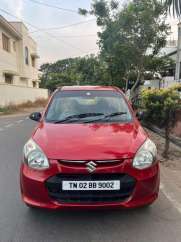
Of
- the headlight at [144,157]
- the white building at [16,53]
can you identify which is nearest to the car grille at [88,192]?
the headlight at [144,157]

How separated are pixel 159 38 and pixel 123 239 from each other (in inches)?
568

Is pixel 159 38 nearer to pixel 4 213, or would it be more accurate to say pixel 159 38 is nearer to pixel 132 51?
pixel 132 51

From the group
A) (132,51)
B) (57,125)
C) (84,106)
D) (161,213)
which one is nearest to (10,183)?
(57,125)

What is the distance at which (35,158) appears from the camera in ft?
10.7

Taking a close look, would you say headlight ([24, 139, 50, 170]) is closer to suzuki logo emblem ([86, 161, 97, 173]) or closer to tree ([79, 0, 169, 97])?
suzuki logo emblem ([86, 161, 97, 173])

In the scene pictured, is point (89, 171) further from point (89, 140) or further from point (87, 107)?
point (87, 107)

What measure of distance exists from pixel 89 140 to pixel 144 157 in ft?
2.29

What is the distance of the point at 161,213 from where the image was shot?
362 centimetres

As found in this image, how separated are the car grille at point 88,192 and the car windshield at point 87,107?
1.30 meters

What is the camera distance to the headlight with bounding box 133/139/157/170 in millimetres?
3178

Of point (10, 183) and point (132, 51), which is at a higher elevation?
point (132, 51)

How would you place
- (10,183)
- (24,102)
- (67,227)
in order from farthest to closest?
1. (24,102)
2. (10,183)
3. (67,227)

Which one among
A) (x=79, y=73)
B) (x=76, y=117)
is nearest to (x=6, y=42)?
(x=79, y=73)

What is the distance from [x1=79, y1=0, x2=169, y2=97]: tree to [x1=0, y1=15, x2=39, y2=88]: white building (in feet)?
33.9
